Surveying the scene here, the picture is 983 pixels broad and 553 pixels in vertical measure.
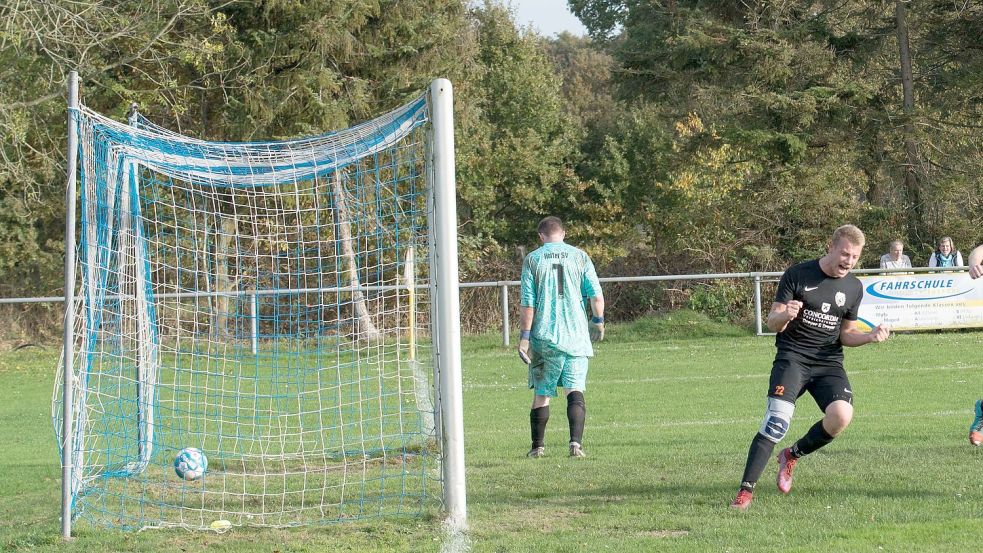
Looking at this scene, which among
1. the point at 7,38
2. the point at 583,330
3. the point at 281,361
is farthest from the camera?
the point at 281,361

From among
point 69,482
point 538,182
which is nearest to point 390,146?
point 69,482

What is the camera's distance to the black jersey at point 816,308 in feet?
22.7

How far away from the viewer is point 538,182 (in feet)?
124

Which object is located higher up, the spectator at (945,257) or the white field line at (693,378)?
the spectator at (945,257)

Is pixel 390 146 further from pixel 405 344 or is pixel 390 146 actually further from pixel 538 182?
pixel 538 182

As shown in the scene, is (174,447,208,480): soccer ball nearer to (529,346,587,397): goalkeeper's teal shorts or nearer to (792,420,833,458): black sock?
(529,346,587,397): goalkeeper's teal shorts

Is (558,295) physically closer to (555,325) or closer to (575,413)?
(555,325)

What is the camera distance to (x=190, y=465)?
8.06 metres

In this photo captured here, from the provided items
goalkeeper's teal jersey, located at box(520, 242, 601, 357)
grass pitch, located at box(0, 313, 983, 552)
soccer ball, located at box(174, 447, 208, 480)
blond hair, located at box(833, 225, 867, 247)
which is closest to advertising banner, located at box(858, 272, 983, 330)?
grass pitch, located at box(0, 313, 983, 552)

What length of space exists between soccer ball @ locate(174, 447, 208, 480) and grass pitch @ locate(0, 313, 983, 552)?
0.88 m

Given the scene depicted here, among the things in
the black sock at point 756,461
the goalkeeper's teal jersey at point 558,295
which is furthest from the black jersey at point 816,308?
the goalkeeper's teal jersey at point 558,295

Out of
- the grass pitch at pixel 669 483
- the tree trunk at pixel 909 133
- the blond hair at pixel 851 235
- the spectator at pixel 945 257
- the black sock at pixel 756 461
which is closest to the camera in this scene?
the grass pitch at pixel 669 483

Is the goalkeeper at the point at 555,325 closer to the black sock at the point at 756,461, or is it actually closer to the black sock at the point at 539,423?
the black sock at the point at 539,423

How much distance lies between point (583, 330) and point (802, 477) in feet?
7.63
